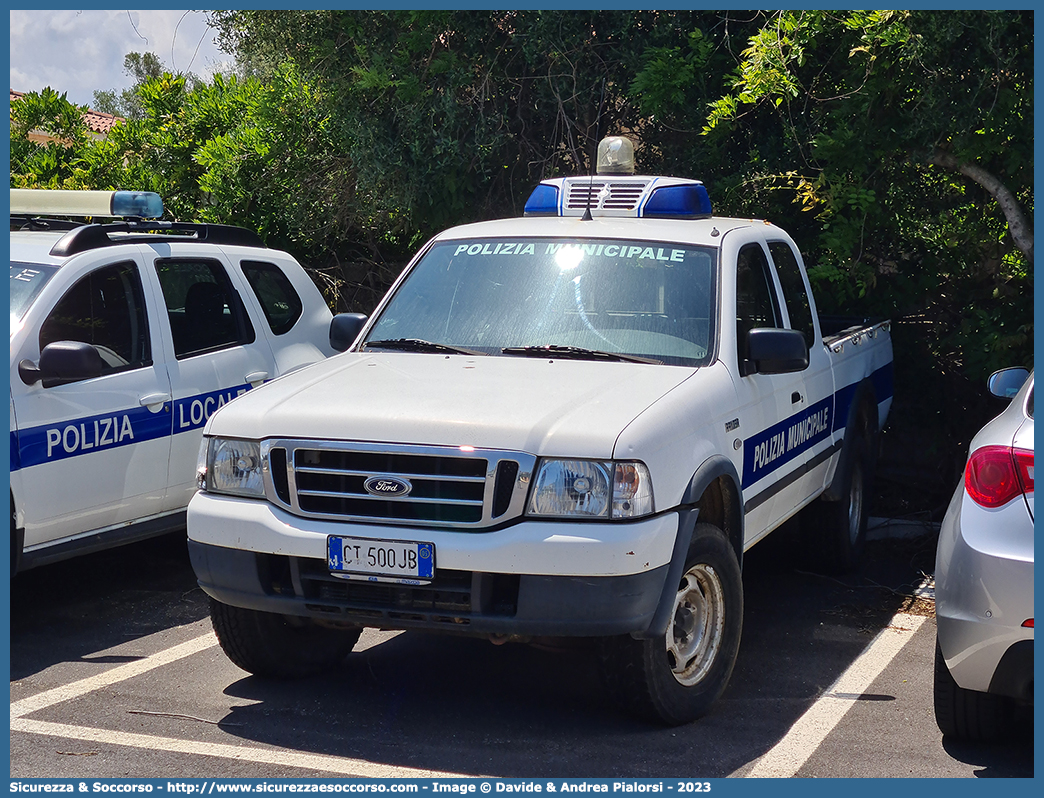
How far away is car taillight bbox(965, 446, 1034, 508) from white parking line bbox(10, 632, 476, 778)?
1.95 metres

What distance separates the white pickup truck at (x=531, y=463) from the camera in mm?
3971

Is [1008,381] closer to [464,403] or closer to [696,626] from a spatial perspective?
[696,626]

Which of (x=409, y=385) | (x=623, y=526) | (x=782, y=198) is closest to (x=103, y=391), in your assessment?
(x=409, y=385)

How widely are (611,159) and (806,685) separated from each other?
337cm

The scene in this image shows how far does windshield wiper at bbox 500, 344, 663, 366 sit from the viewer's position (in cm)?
481

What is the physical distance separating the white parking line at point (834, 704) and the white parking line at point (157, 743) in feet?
3.67

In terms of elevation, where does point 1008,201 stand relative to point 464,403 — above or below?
above

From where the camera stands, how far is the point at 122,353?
5.96 metres

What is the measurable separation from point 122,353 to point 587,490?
304 centimetres

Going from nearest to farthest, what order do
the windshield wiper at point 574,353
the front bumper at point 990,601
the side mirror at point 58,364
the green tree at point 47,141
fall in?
the front bumper at point 990,601, the windshield wiper at point 574,353, the side mirror at point 58,364, the green tree at point 47,141

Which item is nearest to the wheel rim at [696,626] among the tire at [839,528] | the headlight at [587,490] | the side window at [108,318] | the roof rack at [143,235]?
the headlight at [587,490]

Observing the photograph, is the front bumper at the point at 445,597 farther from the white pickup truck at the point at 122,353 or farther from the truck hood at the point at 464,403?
the white pickup truck at the point at 122,353

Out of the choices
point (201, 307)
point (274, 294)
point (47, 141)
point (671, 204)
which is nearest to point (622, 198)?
point (671, 204)

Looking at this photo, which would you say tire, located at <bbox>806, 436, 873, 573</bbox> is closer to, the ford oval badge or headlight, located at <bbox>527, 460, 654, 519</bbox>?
headlight, located at <bbox>527, 460, 654, 519</bbox>
